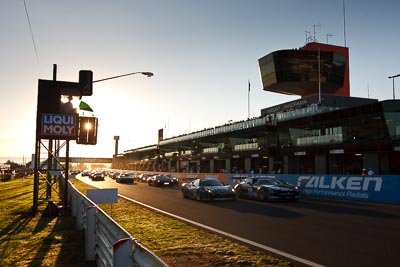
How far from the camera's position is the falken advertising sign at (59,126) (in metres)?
14.6

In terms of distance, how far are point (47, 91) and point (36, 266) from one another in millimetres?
9339

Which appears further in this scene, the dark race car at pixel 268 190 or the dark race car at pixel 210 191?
the dark race car at pixel 210 191

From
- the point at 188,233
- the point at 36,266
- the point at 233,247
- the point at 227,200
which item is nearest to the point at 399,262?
the point at 233,247

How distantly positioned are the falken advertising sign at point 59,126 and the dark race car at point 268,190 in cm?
995

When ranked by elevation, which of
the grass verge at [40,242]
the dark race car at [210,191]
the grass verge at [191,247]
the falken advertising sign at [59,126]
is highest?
the falken advertising sign at [59,126]

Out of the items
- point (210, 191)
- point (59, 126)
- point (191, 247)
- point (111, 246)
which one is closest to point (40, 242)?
point (191, 247)

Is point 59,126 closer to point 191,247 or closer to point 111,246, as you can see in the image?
point 191,247

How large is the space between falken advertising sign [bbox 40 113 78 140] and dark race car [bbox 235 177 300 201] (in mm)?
9948

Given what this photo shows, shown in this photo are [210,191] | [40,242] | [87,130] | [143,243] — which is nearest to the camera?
[143,243]

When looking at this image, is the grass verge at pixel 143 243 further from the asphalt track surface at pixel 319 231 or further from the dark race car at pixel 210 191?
the dark race car at pixel 210 191

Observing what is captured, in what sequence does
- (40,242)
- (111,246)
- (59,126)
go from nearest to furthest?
(111,246)
(40,242)
(59,126)

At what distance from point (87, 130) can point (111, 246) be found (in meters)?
12.6

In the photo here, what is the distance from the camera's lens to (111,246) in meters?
5.41

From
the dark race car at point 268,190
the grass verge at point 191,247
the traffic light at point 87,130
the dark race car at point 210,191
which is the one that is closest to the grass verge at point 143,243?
the grass verge at point 191,247
